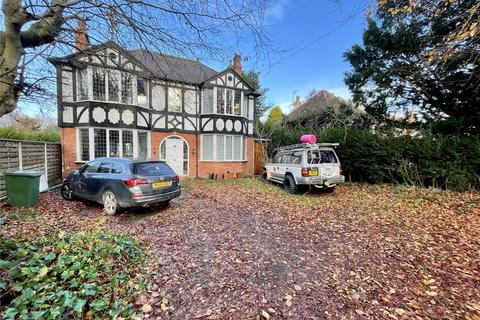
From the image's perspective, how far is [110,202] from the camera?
6512 mm

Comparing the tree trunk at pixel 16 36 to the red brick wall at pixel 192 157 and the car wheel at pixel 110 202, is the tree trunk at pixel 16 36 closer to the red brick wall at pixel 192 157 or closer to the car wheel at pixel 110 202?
the car wheel at pixel 110 202

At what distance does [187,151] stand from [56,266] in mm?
11639

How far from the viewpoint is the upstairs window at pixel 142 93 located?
492 inches

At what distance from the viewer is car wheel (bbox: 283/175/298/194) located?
9.55 metres

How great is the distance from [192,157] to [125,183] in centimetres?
825

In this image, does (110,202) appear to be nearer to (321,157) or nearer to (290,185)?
(290,185)

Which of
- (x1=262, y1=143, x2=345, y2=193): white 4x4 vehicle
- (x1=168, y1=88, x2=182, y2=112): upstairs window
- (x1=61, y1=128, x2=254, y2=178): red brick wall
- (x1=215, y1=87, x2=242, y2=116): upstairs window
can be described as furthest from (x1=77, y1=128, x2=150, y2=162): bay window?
(x1=262, y1=143, x2=345, y2=193): white 4x4 vehicle

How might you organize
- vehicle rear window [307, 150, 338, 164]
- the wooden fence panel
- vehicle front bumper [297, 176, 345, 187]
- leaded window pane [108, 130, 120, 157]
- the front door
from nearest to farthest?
1. the wooden fence panel
2. vehicle front bumper [297, 176, 345, 187]
3. vehicle rear window [307, 150, 338, 164]
4. leaded window pane [108, 130, 120, 157]
5. the front door

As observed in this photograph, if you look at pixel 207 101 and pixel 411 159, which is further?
pixel 207 101

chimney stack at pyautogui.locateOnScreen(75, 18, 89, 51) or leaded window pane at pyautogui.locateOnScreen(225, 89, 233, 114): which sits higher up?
leaded window pane at pyautogui.locateOnScreen(225, 89, 233, 114)

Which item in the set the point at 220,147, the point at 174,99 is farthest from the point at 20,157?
the point at 220,147

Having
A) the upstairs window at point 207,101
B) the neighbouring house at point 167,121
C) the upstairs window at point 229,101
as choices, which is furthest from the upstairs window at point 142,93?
the upstairs window at point 229,101

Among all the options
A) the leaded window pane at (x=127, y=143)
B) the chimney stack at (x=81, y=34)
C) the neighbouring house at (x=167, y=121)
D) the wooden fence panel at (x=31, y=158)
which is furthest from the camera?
the leaded window pane at (x=127, y=143)

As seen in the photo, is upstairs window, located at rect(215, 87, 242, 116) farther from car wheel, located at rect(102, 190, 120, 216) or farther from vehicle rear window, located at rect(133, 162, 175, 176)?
car wheel, located at rect(102, 190, 120, 216)
